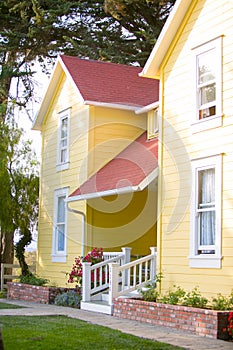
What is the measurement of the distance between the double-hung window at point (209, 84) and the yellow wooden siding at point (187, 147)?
5.9 inches

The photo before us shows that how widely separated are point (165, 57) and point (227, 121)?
339cm

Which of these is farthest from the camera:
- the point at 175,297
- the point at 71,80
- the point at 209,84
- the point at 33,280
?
the point at 33,280

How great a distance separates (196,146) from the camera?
15.8 metres

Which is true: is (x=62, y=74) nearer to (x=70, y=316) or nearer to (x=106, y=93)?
(x=106, y=93)

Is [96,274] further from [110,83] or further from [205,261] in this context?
[110,83]

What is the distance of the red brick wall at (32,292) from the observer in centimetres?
2070

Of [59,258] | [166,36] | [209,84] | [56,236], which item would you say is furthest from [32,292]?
[209,84]

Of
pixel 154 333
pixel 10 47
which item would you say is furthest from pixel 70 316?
pixel 10 47

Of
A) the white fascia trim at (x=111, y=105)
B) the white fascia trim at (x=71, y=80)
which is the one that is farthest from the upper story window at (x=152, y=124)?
the white fascia trim at (x=71, y=80)

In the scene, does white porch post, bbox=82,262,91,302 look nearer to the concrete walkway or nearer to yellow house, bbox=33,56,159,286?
the concrete walkway

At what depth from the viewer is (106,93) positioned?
2222cm

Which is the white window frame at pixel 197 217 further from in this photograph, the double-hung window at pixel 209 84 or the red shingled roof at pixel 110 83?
the red shingled roof at pixel 110 83

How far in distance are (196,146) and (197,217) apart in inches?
66.3

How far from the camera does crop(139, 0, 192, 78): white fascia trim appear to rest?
16484mm
